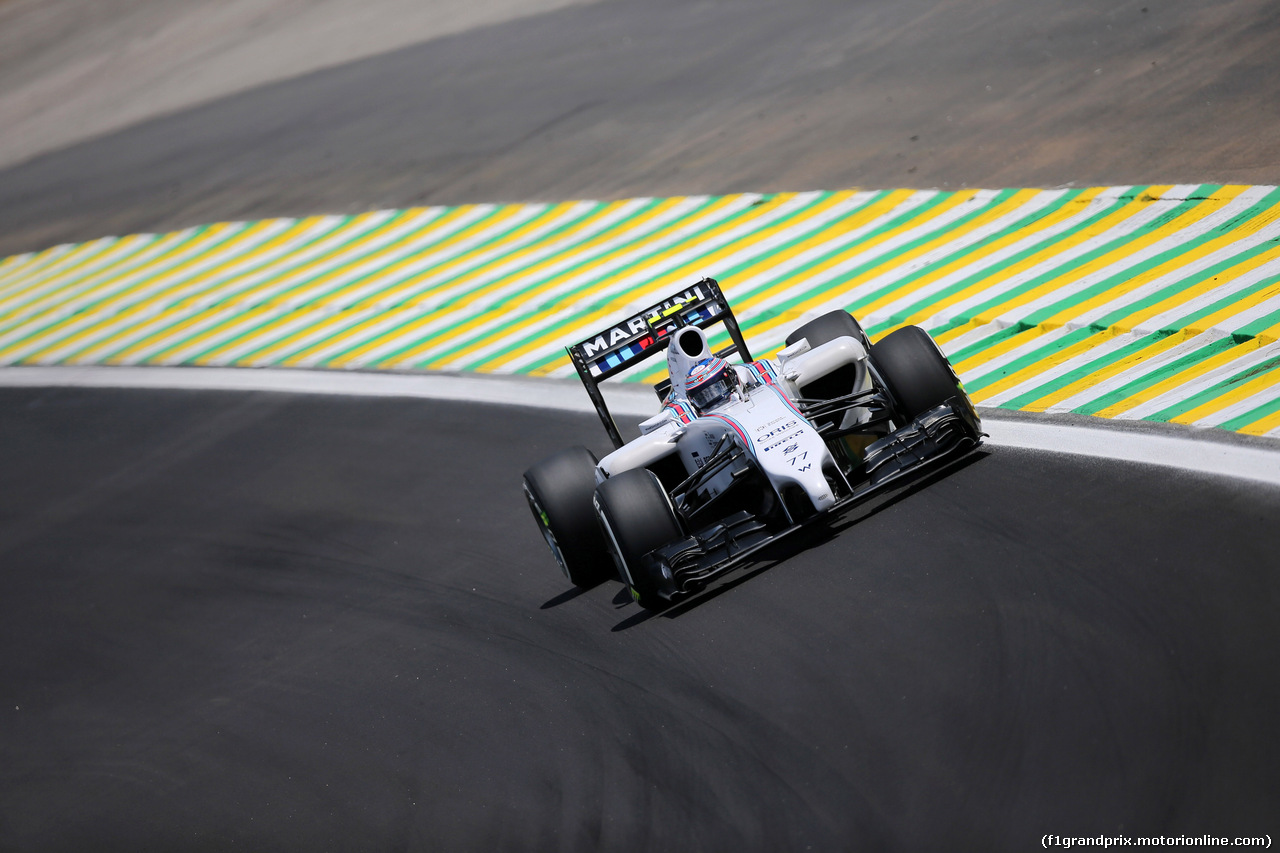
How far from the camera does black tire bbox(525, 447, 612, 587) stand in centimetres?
1052

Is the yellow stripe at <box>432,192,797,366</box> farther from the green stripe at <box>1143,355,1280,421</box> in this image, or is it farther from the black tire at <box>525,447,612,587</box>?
the green stripe at <box>1143,355,1280,421</box>

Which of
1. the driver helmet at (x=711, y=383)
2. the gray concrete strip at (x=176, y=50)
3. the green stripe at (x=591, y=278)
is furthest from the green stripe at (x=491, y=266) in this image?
the gray concrete strip at (x=176, y=50)

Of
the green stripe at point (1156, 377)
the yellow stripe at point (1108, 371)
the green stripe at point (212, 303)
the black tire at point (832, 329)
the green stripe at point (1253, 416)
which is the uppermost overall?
the green stripe at point (212, 303)

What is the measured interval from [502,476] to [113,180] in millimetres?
20094

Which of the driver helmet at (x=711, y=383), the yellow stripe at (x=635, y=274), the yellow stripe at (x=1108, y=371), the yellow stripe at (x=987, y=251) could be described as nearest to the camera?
the driver helmet at (x=711, y=383)

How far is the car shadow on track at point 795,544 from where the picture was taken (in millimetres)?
10000

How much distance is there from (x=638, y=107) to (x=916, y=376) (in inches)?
580

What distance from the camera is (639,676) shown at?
9406mm

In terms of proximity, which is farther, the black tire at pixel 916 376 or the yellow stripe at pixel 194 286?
the yellow stripe at pixel 194 286

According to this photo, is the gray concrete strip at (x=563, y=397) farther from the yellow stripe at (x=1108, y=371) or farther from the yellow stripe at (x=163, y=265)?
the yellow stripe at (x=163, y=265)

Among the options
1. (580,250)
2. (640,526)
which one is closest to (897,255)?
(580,250)

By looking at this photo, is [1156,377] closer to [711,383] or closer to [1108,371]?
[1108,371]

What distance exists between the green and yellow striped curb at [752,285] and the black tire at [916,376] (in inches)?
67.2

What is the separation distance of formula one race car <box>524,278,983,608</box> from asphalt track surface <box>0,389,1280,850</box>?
453 mm
